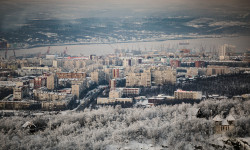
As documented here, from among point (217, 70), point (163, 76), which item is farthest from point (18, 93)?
point (217, 70)

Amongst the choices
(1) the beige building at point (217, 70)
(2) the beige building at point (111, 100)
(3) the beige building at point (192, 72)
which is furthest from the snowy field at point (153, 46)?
(2) the beige building at point (111, 100)

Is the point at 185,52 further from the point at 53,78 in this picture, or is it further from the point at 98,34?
the point at 53,78

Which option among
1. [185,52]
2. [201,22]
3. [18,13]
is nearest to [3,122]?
[18,13]

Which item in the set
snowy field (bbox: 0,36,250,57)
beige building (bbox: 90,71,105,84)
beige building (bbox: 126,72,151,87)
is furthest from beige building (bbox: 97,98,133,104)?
snowy field (bbox: 0,36,250,57)

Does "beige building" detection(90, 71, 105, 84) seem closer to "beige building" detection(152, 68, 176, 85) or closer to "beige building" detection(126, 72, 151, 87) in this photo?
"beige building" detection(126, 72, 151, 87)

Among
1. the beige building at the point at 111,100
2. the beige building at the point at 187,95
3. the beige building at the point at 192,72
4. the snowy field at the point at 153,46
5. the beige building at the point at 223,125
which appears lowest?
the beige building at the point at 111,100

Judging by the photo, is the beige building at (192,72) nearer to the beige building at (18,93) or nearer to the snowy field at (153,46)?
the snowy field at (153,46)

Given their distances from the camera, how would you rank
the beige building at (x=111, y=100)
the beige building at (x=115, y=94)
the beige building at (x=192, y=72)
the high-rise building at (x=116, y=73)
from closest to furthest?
1. the beige building at (x=111, y=100)
2. the beige building at (x=115, y=94)
3. the beige building at (x=192, y=72)
4. the high-rise building at (x=116, y=73)

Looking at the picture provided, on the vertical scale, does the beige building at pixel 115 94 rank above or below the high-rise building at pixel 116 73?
below
